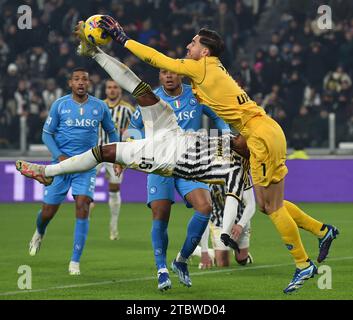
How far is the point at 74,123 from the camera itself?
12344mm

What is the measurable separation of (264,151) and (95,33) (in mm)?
1860

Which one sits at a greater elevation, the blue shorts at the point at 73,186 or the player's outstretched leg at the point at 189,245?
the blue shorts at the point at 73,186

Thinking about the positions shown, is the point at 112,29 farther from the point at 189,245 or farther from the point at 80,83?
the point at 80,83

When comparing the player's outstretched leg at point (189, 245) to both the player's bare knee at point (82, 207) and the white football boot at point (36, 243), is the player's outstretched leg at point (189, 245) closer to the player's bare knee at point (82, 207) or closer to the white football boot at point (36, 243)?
the player's bare knee at point (82, 207)

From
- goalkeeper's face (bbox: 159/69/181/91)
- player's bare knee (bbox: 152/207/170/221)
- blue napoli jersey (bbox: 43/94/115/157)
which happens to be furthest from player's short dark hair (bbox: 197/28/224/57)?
blue napoli jersey (bbox: 43/94/115/157)

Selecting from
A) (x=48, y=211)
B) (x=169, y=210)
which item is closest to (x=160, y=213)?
(x=169, y=210)

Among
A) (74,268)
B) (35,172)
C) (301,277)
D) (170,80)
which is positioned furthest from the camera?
(74,268)

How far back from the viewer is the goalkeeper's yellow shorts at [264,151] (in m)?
9.61

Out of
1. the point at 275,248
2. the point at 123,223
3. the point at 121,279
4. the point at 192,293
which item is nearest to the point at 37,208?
the point at 123,223

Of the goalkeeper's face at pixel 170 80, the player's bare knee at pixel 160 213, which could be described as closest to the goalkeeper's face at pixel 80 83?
the goalkeeper's face at pixel 170 80

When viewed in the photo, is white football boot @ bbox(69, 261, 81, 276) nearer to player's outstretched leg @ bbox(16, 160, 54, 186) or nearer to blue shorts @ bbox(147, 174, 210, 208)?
blue shorts @ bbox(147, 174, 210, 208)

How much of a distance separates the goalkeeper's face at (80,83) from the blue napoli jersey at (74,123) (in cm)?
11

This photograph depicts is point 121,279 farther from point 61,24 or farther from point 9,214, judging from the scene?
point 61,24

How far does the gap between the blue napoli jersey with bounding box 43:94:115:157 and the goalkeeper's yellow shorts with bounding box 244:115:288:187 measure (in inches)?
122
